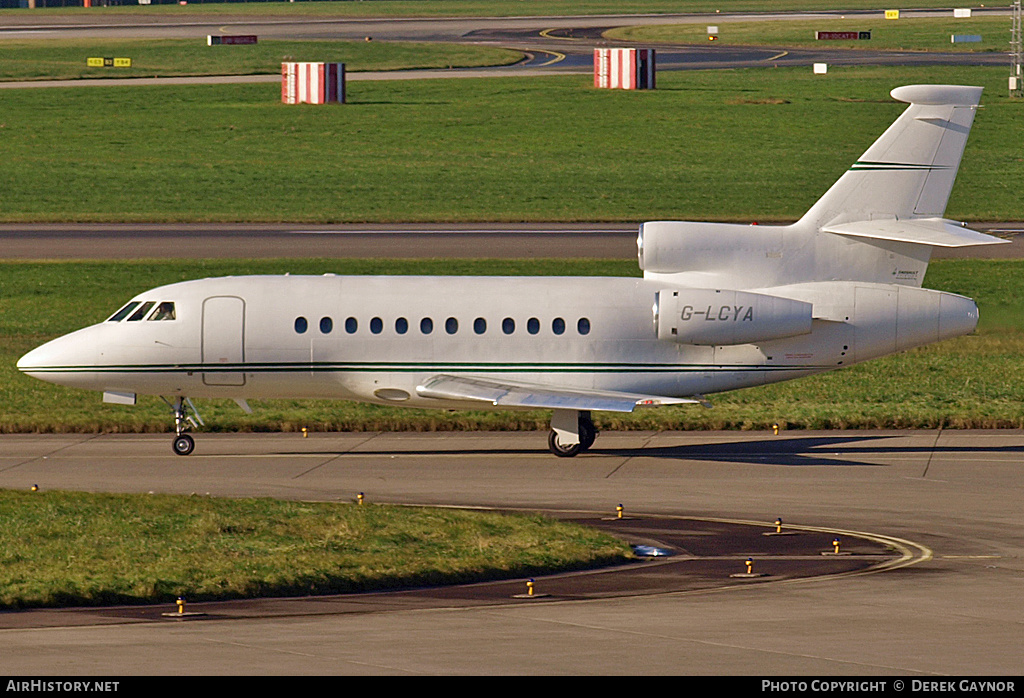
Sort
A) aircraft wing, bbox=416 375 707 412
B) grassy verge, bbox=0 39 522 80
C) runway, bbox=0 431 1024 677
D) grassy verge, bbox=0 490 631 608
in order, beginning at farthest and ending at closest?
grassy verge, bbox=0 39 522 80 → aircraft wing, bbox=416 375 707 412 → grassy verge, bbox=0 490 631 608 → runway, bbox=0 431 1024 677

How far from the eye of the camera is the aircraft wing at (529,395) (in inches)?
1212

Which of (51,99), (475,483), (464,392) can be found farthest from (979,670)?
(51,99)

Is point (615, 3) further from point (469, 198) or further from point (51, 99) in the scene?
point (469, 198)

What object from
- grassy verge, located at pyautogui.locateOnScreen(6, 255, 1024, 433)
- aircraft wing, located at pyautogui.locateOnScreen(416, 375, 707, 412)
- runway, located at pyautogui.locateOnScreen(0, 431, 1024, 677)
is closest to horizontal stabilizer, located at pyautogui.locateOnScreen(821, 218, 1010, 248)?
runway, located at pyautogui.locateOnScreen(0, 431, 1024, 677)

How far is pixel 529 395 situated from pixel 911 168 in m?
8.73

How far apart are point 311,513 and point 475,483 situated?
15.7 feet

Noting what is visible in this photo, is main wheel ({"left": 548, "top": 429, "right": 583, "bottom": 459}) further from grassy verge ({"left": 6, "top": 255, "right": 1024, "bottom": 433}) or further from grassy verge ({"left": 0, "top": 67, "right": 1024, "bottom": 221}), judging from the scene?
grassy verge ({"left": 0, "top": 67, "right": 1024, "bottom": 221})

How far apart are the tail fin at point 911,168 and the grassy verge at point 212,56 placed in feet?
268

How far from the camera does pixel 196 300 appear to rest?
32.4 m

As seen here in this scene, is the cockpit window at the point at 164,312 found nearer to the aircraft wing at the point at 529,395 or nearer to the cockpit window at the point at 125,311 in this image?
the cockpit window at the point at 125,311

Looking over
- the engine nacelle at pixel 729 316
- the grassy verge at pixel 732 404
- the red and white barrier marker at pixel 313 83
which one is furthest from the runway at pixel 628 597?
the red and white barrier marker at pixel 313 83

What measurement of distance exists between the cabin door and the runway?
1605 mm

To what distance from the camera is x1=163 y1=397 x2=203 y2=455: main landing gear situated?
32406mm

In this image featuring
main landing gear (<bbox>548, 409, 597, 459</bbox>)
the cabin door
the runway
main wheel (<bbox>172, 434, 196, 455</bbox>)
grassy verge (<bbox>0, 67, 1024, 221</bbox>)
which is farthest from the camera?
grassy verge (<bbox>0, 67, 1024, 221</bbox>)
